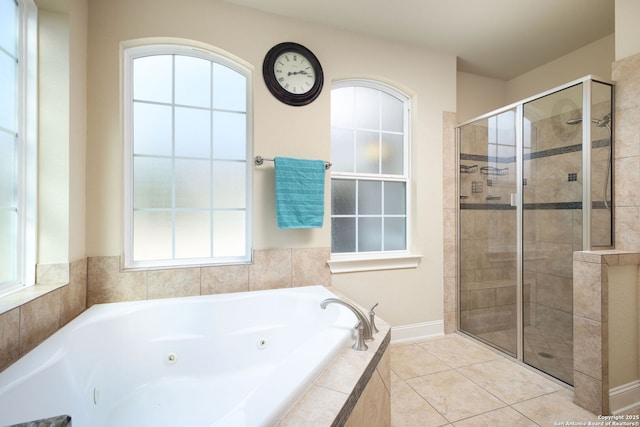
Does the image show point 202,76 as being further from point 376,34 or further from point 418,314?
point 418,314

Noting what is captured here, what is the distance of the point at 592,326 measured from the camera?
1.53m

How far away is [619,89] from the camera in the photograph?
5.80 feet

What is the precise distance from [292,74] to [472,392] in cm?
245

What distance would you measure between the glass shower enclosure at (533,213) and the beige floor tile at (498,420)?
565 millimetres

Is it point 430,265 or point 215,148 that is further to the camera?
point 430,265

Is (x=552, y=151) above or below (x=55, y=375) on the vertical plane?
above

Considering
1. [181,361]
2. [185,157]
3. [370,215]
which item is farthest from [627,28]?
[181,361]

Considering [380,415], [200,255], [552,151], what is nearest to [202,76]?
[200,255]

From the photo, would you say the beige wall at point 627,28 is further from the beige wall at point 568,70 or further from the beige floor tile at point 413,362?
the beige floor tile at point 413,362

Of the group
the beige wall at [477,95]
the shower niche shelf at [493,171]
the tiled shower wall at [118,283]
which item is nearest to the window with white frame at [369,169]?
the tiled shower wall at [118,283]

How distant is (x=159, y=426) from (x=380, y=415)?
972 millimetres

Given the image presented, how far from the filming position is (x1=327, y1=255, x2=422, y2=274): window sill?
2242 millimetres

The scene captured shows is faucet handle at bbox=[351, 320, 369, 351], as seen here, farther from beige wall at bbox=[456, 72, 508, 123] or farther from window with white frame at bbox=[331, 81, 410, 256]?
beige wall at bbox=[456, 72, 508, 123]

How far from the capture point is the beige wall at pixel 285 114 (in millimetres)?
1734
